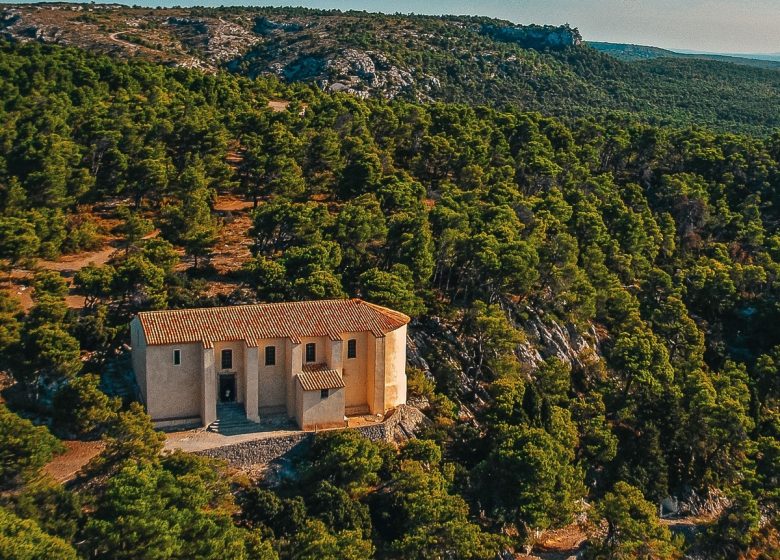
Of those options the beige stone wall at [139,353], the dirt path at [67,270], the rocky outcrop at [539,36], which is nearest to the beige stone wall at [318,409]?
the beige stone wall at [139,353]

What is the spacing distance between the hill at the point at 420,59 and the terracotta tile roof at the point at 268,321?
83.7 metres

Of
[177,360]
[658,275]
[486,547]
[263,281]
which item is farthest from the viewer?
[658,275]

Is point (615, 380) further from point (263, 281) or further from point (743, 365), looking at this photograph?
point (263, 281)

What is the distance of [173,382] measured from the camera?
31500mm

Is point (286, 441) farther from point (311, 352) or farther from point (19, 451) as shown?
point (19, 451)

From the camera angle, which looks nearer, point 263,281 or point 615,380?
point 263,281

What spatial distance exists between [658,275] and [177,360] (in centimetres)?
3943

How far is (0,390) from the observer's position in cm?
3231

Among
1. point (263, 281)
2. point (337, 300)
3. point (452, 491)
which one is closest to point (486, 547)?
point (452, 491)

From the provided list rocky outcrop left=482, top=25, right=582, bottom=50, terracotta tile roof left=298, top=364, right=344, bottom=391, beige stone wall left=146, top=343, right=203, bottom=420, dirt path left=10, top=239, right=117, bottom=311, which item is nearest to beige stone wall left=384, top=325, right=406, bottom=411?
terracotta tile roof left=298, top=364, right=344, bottom=391

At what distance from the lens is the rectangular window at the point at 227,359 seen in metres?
32.3

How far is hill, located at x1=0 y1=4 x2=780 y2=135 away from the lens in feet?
413

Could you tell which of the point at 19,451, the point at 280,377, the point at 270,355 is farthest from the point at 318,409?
the point at 19,451

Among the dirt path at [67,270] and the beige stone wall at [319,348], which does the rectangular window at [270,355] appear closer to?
the beige stone wall at [319,348]
